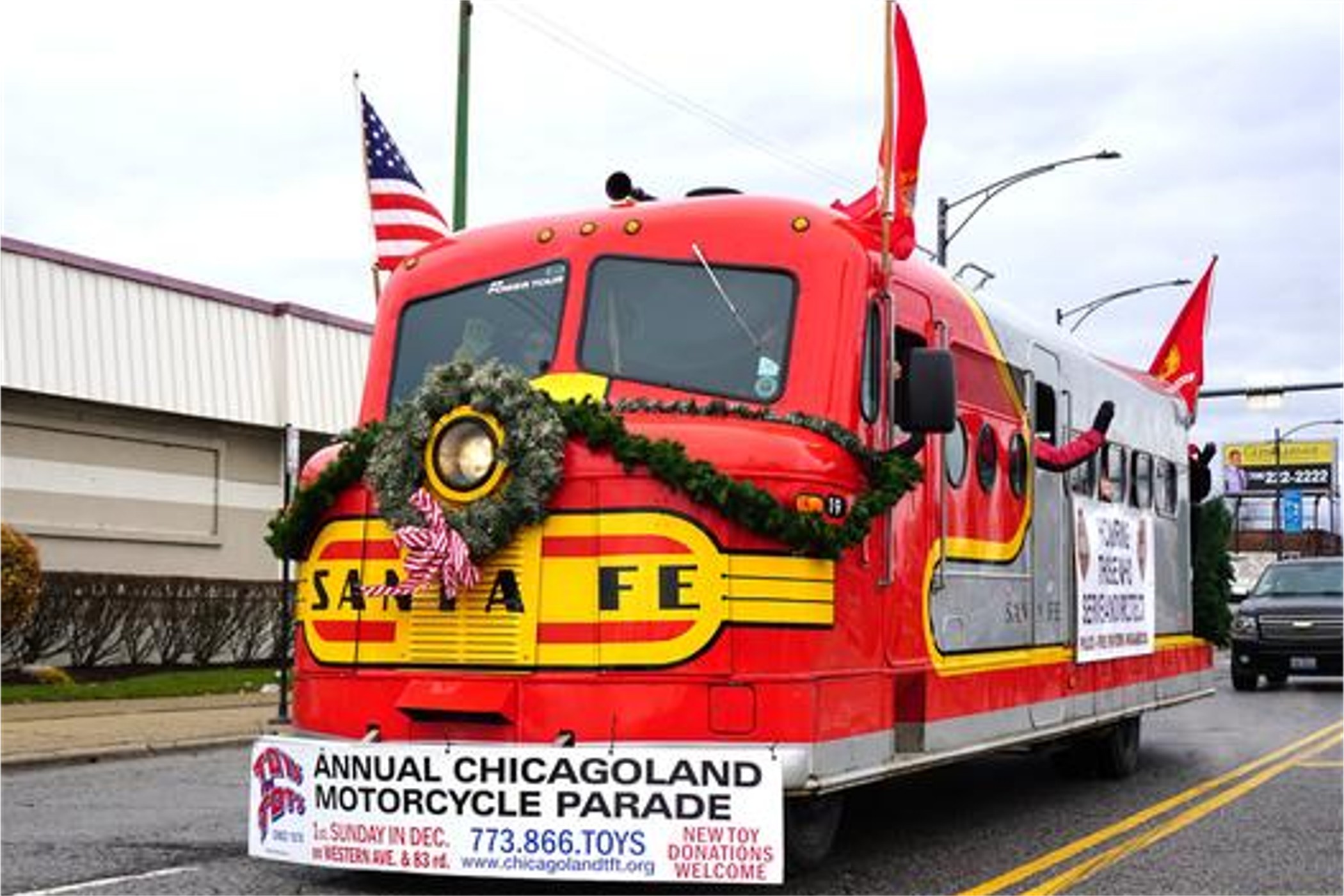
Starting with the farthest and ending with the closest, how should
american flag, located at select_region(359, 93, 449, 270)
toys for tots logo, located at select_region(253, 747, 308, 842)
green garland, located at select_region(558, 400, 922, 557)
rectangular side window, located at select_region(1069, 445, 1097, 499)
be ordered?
american flag, located at select_region(359, 93, 449, 270) < rectangular side window, located at select_region(1069, 445, 1097, 499) < toys for tots logo, located at select_region(253, 747, 308, 842) < green garland, located at select_region(558, 400, 922, 557)

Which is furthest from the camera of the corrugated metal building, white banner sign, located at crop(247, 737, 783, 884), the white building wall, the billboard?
the billboard

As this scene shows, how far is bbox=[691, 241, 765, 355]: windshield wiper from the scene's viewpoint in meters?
6.98

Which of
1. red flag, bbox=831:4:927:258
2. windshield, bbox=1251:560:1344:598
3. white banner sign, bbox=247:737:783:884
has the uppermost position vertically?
red flag, bbox=831:4:927:258

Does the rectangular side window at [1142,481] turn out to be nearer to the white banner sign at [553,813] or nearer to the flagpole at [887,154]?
the flagpole at [887,154]

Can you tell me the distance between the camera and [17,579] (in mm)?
17328

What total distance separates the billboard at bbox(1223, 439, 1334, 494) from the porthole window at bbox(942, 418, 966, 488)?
9406 cm

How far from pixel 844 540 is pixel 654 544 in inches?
31.0

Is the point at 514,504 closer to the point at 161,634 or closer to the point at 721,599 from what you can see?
the point at 721,599

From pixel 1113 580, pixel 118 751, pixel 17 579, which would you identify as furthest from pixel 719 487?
pixel 17 579

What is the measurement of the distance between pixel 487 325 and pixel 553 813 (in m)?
2.46

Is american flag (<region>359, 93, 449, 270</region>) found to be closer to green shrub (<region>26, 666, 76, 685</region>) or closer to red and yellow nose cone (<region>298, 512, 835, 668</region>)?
red and yellow nose cone (<region>298, 512, 835, 668</region>)

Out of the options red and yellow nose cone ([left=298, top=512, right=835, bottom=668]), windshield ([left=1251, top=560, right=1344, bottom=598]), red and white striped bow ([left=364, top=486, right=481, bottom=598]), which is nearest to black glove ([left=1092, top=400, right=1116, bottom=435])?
red and yellow nose cone ([left=298, top=512, right=835, bottom=668])

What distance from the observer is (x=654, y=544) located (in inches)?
248

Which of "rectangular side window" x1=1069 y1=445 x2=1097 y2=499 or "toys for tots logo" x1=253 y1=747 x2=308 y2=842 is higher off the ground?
"rectangular side window" x1=1069 y1=445 x2=1097 y2=499
